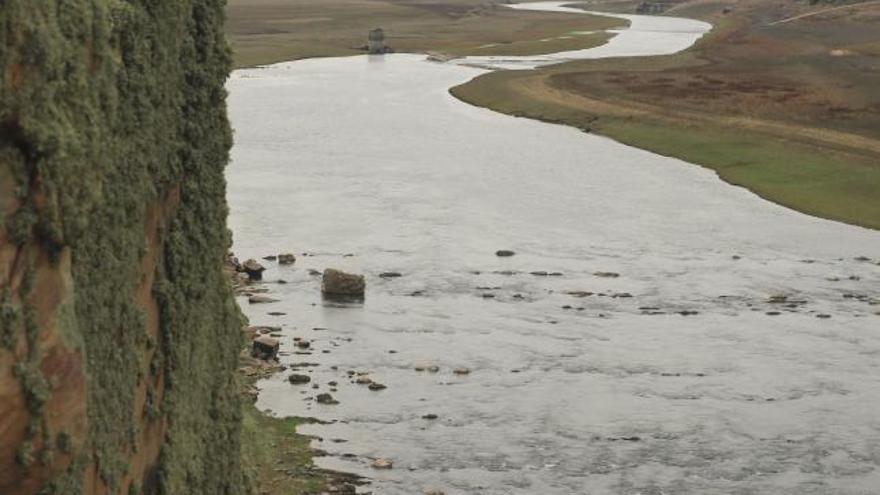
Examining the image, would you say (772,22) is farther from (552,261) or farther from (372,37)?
(552,261)

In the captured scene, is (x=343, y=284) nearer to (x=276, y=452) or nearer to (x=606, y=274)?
(x=606, y=274)

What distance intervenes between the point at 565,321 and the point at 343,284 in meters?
8.16

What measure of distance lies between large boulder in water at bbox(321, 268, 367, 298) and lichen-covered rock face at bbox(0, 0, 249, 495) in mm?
22350

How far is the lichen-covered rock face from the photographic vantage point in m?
15.3

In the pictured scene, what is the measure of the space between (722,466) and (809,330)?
1335cm

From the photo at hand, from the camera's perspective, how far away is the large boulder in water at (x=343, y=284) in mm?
49844

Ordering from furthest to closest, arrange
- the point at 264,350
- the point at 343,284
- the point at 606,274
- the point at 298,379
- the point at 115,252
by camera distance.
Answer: the point at 606,274
the point at 343,284
the point at 264,350
the point at 298,379
the point at 115,252

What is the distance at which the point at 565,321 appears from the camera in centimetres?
4731

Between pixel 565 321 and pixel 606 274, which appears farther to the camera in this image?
pixel 606 274

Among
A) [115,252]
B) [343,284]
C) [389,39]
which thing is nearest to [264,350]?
[343,284]

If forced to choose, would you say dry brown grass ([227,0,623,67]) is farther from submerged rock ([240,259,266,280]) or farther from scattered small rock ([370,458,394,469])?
scattered small rock ([370,458,394,469])

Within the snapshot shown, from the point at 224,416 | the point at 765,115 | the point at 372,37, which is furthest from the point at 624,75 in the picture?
the point at 224,416

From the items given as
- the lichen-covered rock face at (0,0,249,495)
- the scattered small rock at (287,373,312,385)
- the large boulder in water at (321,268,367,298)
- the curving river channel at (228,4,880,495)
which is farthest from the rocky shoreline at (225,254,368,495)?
the large boulder in water at (321,268,367,298)

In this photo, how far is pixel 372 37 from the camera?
518ft
